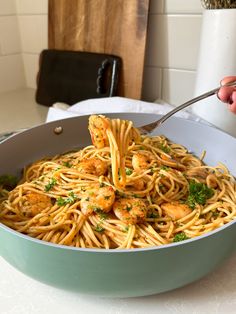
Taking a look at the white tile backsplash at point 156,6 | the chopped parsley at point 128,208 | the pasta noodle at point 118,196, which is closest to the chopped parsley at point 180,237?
the pasta noodle at point 118,196

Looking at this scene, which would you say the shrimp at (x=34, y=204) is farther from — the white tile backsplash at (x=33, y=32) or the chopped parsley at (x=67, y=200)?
the white tile backsplash at (x=33, y=32)

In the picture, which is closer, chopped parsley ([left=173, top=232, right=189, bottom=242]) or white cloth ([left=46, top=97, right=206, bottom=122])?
chopped parsley ([left=173, top=232, right=189, bottom=242])

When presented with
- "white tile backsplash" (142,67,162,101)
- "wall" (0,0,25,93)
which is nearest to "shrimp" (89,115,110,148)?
"white tile backsplash" (142,67,162,101)

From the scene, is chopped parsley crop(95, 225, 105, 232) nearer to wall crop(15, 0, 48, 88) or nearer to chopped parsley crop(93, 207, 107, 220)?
chopped parsley crop(93, 207, 107, 220)

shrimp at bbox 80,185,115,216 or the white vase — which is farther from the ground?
the white vase

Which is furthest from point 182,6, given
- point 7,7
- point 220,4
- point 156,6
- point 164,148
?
point 7,7

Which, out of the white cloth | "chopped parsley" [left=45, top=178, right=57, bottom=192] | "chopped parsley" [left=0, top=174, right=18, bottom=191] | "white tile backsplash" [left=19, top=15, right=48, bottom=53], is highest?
"white tile backsplash" [left=19, top=15, right=48, bottom=53]
